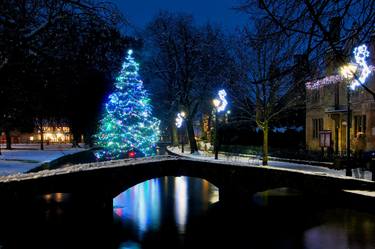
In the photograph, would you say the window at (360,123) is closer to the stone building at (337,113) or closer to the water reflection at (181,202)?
the stone building at (337,113)

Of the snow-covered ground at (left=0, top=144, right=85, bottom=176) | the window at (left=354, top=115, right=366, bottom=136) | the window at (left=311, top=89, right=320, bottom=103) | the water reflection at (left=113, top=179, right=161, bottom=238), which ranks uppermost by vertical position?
the window at (left=311, top=89, right=320, bottom=103)

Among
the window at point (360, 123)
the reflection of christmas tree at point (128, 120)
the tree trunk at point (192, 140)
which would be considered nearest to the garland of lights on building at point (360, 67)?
the window at point (360, 123)

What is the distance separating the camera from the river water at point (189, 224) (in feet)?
56.6

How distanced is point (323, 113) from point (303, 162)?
892cm

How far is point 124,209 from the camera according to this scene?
79.7 ft

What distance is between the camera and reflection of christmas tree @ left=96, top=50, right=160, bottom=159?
45.2 m

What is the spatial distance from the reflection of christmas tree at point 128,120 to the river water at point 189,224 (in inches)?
709

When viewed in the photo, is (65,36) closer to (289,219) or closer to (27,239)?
(27,239)

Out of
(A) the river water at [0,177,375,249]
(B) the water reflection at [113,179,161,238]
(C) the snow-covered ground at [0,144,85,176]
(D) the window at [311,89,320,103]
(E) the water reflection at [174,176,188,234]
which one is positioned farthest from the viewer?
(D) the window at [311,89,320,103]

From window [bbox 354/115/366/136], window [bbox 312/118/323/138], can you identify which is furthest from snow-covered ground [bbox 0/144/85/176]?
window [bbox 312/118/323/138]

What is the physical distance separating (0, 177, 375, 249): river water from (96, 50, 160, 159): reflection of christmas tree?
1802 cm

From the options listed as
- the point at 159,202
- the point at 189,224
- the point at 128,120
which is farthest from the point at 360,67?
the point at 128,120

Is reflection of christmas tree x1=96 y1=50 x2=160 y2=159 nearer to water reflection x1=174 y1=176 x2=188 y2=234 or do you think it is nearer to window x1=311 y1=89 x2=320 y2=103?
water reflection x1=174 y1=176 x2=188 y2=234

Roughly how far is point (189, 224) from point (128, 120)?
2646cm
